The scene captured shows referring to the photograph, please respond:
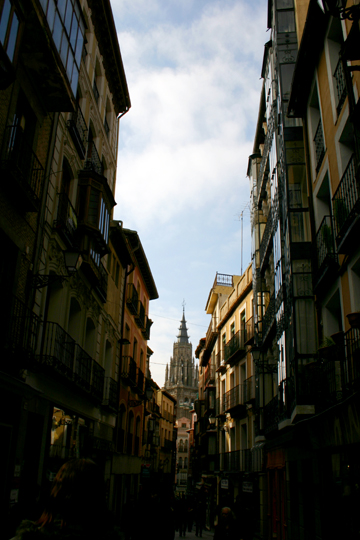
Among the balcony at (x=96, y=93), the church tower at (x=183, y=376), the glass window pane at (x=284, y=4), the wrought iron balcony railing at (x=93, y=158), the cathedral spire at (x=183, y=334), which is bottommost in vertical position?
the wrought iron balcony railing at (x=93, y=158)

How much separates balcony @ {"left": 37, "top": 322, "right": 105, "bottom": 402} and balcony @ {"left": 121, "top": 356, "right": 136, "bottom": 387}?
595 centimetres

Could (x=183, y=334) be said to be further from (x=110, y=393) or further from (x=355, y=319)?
(x=355, y=319)

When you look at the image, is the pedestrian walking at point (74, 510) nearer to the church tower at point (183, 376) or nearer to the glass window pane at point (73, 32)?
the glass window pane at point (73, 32)

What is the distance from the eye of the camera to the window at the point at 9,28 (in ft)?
26.3

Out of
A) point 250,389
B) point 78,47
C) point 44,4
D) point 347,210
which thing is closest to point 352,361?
point 347,210

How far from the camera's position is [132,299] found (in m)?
24.4

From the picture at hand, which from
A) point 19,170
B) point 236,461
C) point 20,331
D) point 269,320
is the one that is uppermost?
point 19,170

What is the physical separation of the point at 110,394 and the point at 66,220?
812 centimetres

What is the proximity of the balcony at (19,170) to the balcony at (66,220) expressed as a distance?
5.00 ft

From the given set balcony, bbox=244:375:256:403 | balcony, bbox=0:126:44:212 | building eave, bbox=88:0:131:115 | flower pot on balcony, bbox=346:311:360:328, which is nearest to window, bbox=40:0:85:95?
balcony, bbox=0:126:44:212

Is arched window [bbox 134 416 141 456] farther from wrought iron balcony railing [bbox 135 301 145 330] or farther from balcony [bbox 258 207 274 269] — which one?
balcony [bbox 258 207 274 269]

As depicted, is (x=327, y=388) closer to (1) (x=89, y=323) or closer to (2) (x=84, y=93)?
(1) (x=89, y=323)

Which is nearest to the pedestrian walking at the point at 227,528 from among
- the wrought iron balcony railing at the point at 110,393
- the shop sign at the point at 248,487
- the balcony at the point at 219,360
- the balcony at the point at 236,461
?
the wrought iron balcony railing at the point at 110,393

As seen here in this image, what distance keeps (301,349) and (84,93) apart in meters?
10.5
